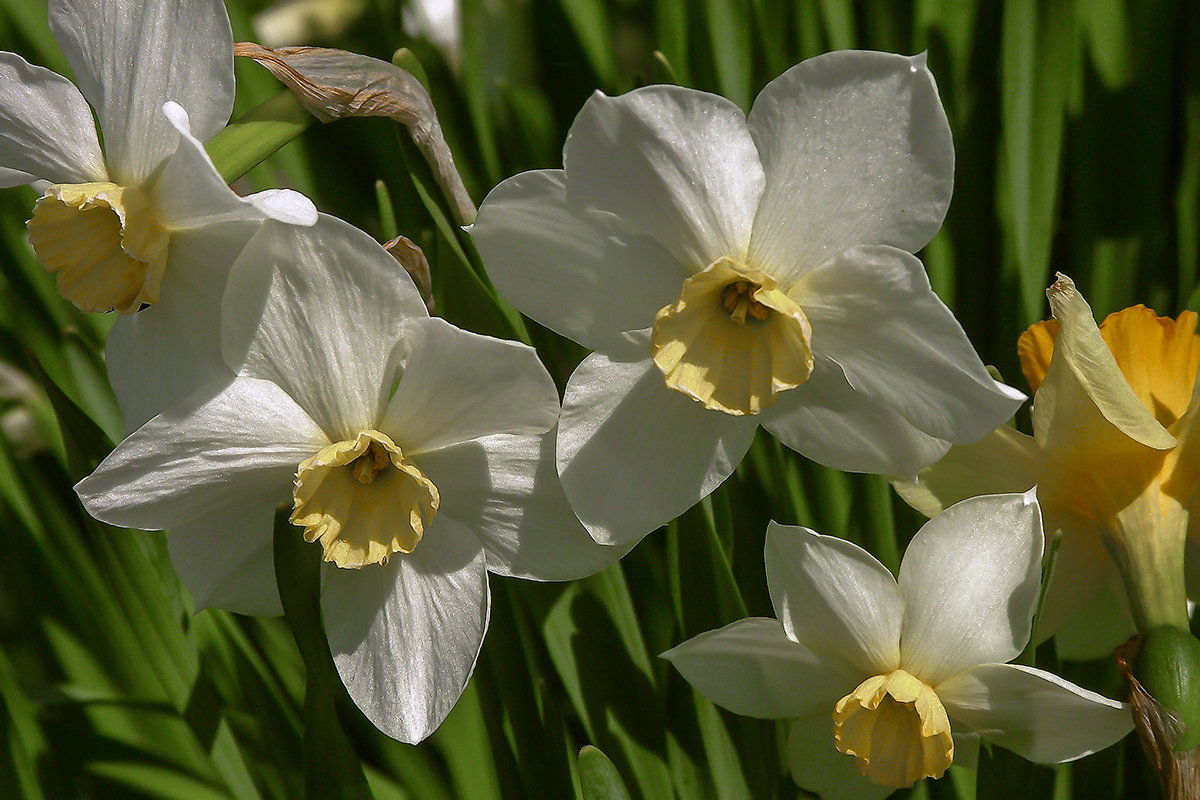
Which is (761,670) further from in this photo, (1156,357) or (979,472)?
(1156,357)

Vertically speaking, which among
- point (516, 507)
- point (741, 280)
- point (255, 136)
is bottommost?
point (516, 507)

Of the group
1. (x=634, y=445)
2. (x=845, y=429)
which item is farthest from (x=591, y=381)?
(x=845, y=429)

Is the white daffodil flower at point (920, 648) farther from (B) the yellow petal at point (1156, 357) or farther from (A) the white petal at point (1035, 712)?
(B) the yellow petal at point (1156, 357)

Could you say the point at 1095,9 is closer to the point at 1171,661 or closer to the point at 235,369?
the point at 1171,661

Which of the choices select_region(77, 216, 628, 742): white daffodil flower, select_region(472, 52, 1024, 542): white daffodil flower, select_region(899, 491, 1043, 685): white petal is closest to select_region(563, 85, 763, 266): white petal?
select_region(472, 52, 1024, 542): white daffodil flower

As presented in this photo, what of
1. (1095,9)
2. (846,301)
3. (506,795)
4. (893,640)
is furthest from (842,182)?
(1095,9)
